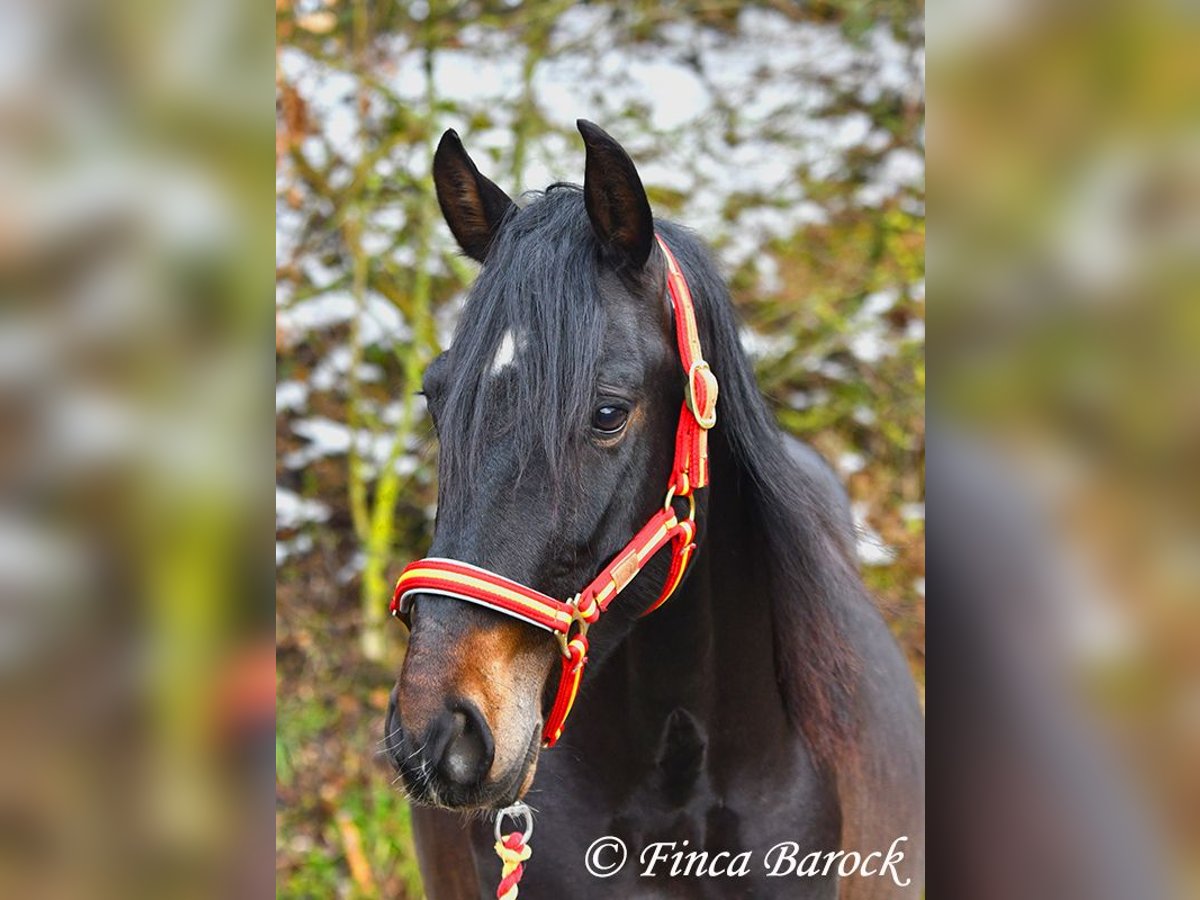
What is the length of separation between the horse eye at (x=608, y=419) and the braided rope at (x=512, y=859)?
28.0 inches

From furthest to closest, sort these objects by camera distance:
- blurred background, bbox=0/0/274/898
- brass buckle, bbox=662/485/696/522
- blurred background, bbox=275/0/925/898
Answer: blurred background, bbox=275/0/925/898 < brass buckle, bbox=662/485/696/522 < blurred background, bbox=0/0/274/898

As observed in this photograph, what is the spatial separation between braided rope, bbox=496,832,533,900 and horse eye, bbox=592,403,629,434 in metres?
0.71

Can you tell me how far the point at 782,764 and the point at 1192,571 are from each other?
0.94 meters

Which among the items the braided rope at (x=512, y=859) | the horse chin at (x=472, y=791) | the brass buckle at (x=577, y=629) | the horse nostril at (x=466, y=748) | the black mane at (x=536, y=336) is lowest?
the braided rope at (x=512, y=859)

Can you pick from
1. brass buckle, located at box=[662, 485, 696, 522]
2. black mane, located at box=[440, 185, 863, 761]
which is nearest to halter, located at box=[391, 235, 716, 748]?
brass buckle, located at box=[662, 485, 696, 522]

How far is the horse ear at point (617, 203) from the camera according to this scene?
151 cm

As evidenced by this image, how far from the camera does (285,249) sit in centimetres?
399

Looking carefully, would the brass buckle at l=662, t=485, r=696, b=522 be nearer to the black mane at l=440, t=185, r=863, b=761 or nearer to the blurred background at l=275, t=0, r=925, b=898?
the black mane at l=440, t=185, r=863, b=761

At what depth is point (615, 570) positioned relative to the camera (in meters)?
1.48

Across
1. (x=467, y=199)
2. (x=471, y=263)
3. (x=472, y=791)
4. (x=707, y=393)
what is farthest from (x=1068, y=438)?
(x=471, y=263)

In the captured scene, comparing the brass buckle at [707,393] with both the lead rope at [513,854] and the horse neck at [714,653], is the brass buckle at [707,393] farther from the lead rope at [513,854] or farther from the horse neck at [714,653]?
the lead rope at [513,854]

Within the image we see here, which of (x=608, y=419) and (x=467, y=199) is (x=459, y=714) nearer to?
(x=608, y=419)

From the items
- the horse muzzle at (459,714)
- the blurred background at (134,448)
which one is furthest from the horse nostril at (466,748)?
the blurred background at (134,448)

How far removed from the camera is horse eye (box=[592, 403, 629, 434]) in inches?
58.1
